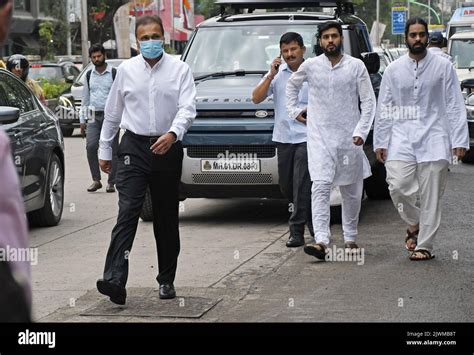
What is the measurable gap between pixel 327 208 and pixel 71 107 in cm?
1808

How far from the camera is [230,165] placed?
1084cm

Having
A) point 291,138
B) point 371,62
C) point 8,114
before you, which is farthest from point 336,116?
point 371,62

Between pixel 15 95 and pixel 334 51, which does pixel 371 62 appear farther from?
pixel 15 95

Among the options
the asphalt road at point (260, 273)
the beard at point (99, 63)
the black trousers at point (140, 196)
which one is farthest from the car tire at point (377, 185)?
the black trousers at point (140, 196)

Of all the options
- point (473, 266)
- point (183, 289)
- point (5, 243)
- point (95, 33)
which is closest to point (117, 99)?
point (183, 289)

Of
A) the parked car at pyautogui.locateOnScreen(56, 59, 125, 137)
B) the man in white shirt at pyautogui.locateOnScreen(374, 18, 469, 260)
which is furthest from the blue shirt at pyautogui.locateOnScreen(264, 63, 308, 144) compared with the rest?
the parked car at pyautogui.locateOnScreen(56, 59, 125, 137)

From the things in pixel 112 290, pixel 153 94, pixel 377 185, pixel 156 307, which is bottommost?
pixel 377 185

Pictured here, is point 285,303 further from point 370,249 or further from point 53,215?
point 53,215

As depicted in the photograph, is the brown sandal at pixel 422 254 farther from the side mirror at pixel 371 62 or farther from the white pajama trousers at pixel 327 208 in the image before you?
the side mirror at pixel 371 62

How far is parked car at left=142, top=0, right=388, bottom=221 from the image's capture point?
1084 centimetres

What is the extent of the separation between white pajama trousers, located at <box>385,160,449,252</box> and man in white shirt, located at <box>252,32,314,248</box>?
1.06 meters

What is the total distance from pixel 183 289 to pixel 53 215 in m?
4.00

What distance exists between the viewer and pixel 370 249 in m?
9.47
